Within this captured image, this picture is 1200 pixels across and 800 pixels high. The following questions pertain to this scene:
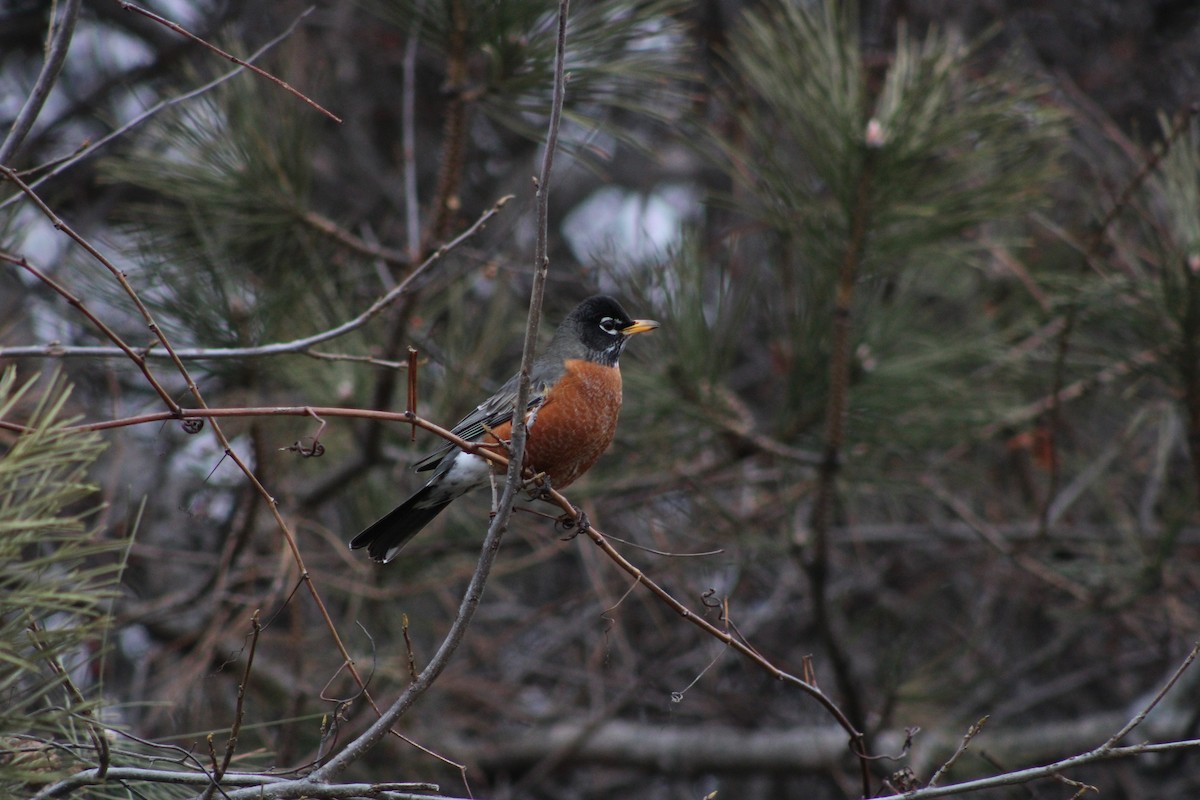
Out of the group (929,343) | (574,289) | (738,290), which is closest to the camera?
(929,343)

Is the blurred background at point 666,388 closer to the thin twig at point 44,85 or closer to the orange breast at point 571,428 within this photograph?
the thin twig at point 44,85

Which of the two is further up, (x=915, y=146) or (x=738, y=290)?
(x=915, y=146)

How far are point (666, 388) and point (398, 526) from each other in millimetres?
1064

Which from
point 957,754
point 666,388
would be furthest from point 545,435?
point 957,754

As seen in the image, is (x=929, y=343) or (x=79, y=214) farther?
(x=79, y=214)

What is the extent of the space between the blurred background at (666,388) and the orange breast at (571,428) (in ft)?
1.47

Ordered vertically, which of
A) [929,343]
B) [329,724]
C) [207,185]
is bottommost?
[929,343]

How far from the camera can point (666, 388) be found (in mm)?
3547

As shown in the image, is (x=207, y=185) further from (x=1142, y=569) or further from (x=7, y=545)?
(x=1142, y=569)

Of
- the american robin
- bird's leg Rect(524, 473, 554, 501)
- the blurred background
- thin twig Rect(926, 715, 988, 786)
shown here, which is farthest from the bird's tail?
thin twig Rect(926, 715, 988, 786)

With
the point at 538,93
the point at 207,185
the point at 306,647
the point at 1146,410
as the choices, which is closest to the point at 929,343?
the point at 1146,410

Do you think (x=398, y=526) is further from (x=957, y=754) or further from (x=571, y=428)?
(x=957, y=754)

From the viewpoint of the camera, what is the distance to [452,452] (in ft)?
9.44

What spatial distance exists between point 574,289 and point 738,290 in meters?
0.70
